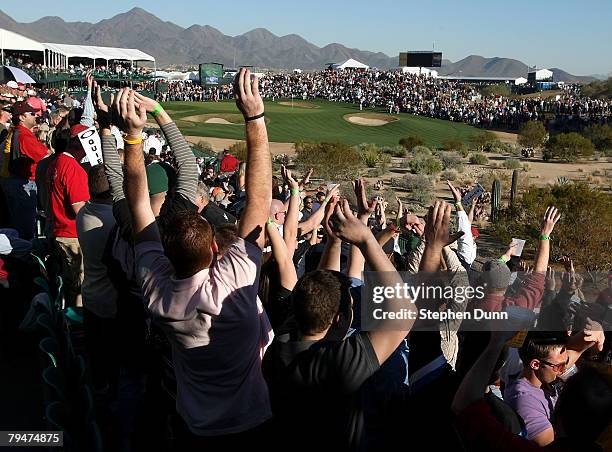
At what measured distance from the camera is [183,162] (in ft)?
12.5

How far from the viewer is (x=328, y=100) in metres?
68.6

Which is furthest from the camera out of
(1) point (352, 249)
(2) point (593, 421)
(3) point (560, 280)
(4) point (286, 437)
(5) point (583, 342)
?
(3) point (560, 280)

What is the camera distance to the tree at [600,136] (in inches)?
1551

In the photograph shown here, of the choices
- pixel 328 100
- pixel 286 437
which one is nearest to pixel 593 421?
pixel 286 437

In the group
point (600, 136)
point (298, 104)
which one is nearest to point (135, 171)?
point (600, 136)

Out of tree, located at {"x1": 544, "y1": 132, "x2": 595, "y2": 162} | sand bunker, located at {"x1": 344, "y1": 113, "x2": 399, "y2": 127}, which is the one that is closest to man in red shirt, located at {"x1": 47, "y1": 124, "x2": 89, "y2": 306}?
tree, located at {"x1": 544, "y1": 132, "x2": 595, "y2": 162}

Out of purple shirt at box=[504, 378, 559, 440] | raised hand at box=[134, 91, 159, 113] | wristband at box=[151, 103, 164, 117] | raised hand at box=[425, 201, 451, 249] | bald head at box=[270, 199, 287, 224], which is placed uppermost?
raised hand at box=[134, 91, 159, 113]

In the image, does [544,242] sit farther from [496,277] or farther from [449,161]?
[449,161]

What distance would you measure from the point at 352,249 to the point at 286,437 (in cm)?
124

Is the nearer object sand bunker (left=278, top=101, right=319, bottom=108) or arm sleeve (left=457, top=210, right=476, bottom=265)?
arm sleeve (left=457, top=210, right=476, bottom=265)

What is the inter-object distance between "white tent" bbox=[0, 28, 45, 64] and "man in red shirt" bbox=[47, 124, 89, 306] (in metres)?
55.0

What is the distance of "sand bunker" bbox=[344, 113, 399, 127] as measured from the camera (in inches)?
2042

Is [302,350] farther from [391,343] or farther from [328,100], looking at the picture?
[328,100]

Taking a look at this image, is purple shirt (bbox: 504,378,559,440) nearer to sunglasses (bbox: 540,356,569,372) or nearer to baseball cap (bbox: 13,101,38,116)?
sunglasses (bbox: 540,356,569,372)
